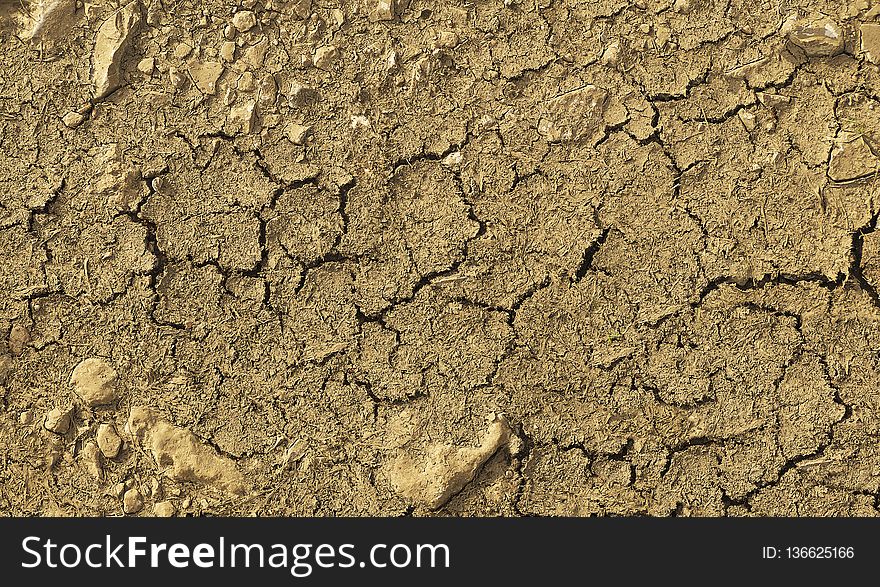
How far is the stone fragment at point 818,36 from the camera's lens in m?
2.02

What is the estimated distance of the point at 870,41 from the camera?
202cm

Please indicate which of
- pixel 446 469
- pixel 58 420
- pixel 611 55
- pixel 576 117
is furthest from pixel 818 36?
pixel 58 420

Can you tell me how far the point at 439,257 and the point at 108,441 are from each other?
0.99 meters

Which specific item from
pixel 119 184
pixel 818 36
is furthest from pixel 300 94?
pixel 818 36

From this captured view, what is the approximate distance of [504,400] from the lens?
2.02 m

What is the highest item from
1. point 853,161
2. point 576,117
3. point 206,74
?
point 206,74

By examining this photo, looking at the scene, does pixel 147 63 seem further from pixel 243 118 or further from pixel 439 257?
pixel 439 257

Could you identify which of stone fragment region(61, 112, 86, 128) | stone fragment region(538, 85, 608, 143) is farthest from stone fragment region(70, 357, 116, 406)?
stone fragment region(538, 85, 608, 143)

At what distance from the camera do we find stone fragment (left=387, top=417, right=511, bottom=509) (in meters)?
2.00

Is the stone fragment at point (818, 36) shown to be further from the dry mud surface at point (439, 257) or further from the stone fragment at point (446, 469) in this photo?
the stone fragment at point (446, 469)

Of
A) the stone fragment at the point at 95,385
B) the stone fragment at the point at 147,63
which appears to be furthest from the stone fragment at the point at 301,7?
the stone fragment at the point at 95,385

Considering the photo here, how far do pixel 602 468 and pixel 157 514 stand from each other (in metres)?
1.16

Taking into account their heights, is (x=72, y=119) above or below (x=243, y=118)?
above

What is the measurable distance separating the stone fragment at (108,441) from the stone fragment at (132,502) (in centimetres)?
11
